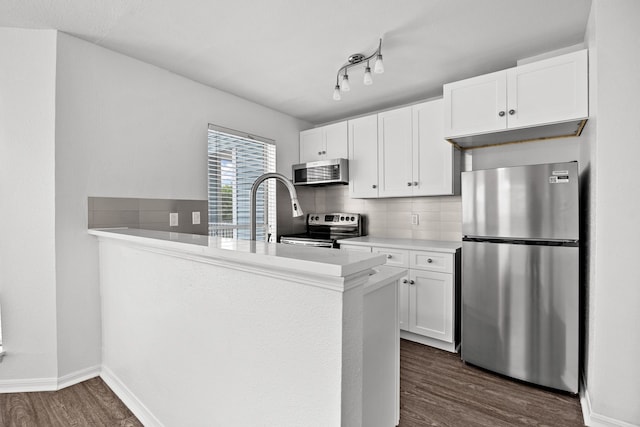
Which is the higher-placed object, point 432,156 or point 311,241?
point 432,156

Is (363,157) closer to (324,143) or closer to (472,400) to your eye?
(324,143)

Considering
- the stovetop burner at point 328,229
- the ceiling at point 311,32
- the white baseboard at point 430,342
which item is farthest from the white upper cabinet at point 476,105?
the white baseboard at point 430,342

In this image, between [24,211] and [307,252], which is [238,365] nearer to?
[307,252]

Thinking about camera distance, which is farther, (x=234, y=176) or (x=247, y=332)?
(x=234, y=176)

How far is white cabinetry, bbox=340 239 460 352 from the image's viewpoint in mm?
2621

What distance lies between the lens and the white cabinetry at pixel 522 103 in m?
2.00

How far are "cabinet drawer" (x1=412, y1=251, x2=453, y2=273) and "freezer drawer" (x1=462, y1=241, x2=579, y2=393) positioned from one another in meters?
0.24

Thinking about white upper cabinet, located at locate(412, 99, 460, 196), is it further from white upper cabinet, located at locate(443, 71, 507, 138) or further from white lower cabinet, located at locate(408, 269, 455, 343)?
white lower cabinet, located at locate(408, 269, 455, 343)

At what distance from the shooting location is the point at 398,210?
3508mm

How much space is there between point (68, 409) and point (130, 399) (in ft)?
1.17

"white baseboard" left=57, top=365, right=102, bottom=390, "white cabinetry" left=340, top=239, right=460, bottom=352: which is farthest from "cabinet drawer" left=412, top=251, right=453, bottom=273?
"white baseboard" left=57, top=365, right=102, bottom=390

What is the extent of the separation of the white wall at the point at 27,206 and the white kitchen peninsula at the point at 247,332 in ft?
2.25

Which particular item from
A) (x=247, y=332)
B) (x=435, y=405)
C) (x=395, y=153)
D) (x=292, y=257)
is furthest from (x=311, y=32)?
(x=435, y=405)

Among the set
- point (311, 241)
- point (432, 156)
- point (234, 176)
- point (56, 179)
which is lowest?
point (311, 241)
